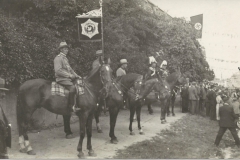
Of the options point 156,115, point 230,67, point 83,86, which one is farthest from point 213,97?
point 83,86

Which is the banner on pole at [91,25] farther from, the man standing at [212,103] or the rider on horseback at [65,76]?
the man standing at [212,103]

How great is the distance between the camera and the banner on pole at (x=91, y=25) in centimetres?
955

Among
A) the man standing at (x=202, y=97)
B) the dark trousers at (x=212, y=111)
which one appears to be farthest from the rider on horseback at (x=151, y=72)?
the man standing at (x=202, y=97)

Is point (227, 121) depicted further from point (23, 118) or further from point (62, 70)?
point (23, 118)

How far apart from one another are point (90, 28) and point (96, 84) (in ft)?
8.98

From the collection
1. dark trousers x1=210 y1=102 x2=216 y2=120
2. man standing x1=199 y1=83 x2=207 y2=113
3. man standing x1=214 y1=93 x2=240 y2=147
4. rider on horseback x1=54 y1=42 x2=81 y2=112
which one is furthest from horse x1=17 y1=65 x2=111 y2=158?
man standing x1=199 y1=83 x2=207 y2=113

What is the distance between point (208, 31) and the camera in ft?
29.6

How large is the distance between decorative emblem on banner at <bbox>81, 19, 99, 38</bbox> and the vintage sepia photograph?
32mm

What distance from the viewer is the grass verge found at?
24.8 feet

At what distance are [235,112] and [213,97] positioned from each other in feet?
16.5

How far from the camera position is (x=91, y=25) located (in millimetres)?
9625

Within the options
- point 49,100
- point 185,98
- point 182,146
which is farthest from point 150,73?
point 185,98

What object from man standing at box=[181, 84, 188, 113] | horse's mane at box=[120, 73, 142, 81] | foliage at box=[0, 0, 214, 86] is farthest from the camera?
man standing at box=[181, 84, 188, 113]

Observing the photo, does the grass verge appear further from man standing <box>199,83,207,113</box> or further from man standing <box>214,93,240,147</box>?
man standing <box>199,83,207,113</box>
